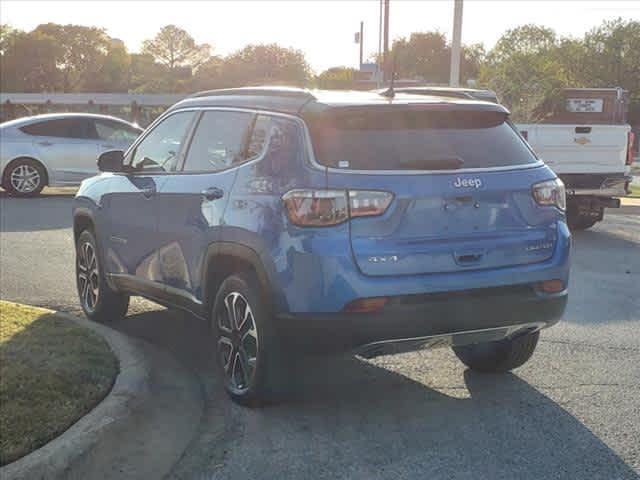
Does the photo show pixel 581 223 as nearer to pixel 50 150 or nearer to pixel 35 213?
pixel 35 213

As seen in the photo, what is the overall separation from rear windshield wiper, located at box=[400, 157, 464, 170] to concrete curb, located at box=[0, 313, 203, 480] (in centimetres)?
192

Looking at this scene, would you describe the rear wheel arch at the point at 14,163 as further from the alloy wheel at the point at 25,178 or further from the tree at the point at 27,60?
the tree at the point at 27,60

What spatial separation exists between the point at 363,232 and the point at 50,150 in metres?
13.2

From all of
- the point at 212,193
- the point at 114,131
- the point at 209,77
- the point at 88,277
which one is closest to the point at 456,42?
the point at 114,131

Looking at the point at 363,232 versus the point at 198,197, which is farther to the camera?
the point at 198,197

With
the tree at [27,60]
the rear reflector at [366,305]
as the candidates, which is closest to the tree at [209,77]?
the tree at [27,60]

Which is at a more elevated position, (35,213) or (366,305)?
(366,305)

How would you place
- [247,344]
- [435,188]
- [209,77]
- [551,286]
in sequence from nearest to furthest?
[435,188]
[551,286]
[247,344]
[209,77]

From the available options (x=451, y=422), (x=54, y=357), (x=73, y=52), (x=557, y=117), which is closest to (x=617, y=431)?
(x=451, y=422)

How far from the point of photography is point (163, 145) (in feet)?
20.1

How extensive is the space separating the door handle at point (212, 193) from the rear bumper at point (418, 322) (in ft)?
3.16

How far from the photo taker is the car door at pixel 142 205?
5.88 metres

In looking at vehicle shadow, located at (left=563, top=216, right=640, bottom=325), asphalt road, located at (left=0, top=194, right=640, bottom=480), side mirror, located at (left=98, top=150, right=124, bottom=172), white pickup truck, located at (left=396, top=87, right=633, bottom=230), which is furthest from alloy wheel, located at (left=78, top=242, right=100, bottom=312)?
white pickup truck, located at (left=396, top=87, right=633, bottom=230)

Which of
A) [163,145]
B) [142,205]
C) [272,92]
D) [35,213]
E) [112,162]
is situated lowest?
[35,213]
